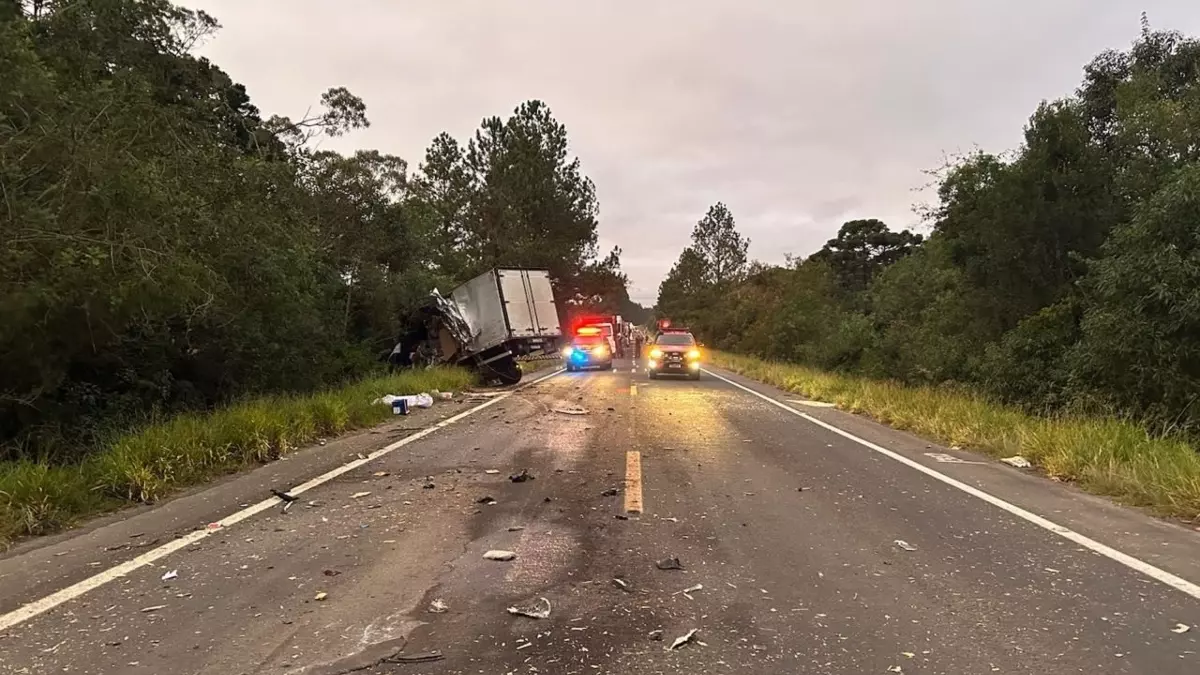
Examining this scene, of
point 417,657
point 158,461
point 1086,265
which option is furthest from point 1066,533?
point 1086,265

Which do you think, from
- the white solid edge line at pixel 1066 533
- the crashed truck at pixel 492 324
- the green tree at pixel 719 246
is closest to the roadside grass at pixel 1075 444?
the white solid edge line at pixel 1066 533

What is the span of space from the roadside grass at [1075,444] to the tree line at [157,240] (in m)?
11.4

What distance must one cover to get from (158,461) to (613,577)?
19.2 feet

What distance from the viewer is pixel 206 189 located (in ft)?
42.0

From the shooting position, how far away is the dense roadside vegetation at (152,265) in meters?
8.62

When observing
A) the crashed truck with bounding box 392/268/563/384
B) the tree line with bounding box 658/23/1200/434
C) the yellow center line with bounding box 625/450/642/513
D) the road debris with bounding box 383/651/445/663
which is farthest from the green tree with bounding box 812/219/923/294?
the road debris with bounding box 383/651/445/663

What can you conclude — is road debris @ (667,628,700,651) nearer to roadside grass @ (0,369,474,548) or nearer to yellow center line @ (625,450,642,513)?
yellow center line @ (625,450,642,513)

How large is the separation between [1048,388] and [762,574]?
14.2m

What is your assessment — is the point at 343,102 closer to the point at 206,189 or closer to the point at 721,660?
the point at 206,189

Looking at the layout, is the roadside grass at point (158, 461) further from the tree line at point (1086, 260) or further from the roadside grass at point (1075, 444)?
the tree line at point (1086, 260)

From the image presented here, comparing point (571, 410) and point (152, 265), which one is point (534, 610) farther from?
point (571, 410)

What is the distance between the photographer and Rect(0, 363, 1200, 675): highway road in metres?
→ 3.86

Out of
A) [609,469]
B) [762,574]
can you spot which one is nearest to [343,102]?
[609,469]

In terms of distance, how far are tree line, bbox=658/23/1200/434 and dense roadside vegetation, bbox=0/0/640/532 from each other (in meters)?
13.5
